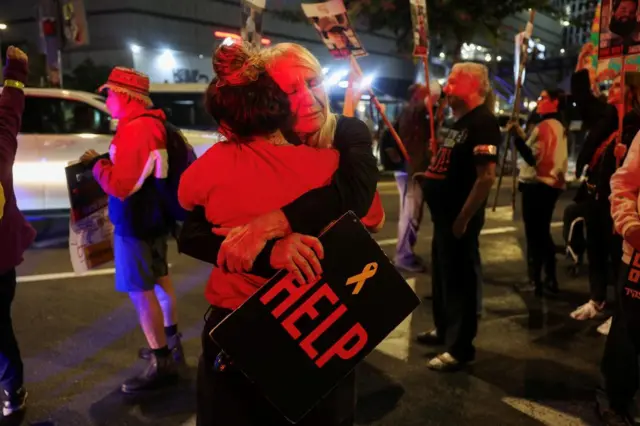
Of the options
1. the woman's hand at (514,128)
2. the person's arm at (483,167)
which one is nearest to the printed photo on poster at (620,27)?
the person's arm at (483,167)

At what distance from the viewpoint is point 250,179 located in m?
1.63

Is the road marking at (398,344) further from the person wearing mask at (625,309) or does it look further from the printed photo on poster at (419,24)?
the printed photo on poster at (419,24)

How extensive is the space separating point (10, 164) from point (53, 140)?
18.1 feet

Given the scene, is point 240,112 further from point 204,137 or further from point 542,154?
point 204,137

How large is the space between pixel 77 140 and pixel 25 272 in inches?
95.1

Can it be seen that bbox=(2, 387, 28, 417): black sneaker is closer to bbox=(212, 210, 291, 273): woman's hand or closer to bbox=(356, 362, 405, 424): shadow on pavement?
bbox=(356, 362, 405, 424): shadow on pavement

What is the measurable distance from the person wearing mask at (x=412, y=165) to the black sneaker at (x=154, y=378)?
3.29 metres

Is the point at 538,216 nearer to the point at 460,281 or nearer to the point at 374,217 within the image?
the point at 460,281

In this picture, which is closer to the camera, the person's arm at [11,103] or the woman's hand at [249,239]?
the woman's hand at [249,239]

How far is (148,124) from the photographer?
127 inches

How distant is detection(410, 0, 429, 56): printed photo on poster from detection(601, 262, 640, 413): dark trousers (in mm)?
2829

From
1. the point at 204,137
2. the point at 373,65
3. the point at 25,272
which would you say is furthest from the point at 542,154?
the point at 373,65

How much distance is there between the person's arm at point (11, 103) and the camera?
2.89m

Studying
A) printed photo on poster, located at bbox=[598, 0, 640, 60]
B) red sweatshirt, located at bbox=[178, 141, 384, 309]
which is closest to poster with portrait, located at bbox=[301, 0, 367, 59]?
printed photo on poster, located at bbox=[598, 0, 640, 60]
